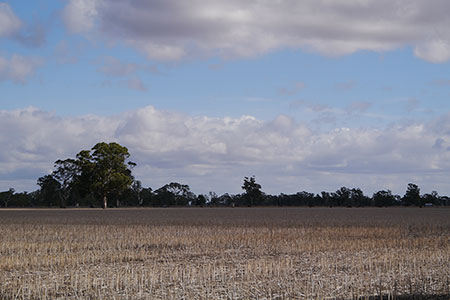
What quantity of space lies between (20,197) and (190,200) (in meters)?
51.9

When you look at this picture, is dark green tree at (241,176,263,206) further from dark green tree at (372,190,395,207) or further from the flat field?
the flat field

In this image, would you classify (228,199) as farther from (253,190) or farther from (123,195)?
(123,195)

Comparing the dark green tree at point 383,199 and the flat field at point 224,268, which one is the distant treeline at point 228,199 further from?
the flat field at point 224,268

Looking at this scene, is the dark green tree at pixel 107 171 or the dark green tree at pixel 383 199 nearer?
the dark green tree at pixel 107 171

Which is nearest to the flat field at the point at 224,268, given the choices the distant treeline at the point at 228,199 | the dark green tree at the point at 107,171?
the dark green tree at the point at 107,171

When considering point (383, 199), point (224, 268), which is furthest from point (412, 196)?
point (224, 268)

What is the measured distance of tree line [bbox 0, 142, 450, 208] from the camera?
97.8 metres

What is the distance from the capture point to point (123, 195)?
4673 inches

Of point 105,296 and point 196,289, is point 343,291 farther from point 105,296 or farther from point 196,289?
point 105,296

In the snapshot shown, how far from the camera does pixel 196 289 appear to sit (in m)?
12.3

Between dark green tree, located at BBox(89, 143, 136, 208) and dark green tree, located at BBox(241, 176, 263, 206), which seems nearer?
dark green tree, located at BBox(89, 143, 136, 208)

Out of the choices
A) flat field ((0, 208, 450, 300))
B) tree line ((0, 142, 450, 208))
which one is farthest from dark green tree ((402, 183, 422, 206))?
flat field ((0, 208, 450, 300))

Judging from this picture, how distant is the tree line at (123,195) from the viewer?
97750 mm

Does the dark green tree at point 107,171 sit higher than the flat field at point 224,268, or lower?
higher
